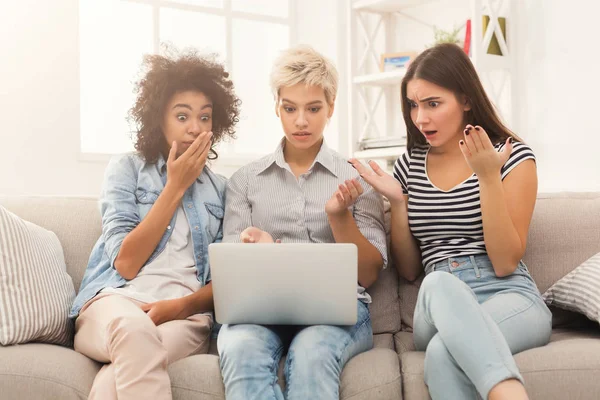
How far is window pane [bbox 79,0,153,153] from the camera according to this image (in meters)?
4.48

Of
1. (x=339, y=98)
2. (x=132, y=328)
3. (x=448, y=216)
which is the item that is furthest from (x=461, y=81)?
(x=339, y=98)

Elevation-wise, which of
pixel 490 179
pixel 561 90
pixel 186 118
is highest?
pixel 561 90

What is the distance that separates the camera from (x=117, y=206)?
6.03ft

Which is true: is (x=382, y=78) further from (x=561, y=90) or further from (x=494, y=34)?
(x=561, y=90)

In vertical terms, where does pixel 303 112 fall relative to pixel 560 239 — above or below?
above

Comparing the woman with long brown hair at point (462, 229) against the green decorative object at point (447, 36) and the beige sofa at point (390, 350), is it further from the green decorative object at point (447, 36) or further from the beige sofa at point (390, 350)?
the green decorative object at point (447, 36)

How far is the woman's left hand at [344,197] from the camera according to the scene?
5.68 feet

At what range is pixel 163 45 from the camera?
214 cm

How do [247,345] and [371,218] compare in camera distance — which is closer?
[247,345]

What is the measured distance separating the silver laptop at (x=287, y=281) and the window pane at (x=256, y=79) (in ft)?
11.5

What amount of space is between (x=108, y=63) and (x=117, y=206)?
2967 mm

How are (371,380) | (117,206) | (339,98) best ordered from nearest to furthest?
1. (371,380)
2. (117,206)
3. (339,98)

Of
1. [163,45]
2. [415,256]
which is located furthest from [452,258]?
[163,45]

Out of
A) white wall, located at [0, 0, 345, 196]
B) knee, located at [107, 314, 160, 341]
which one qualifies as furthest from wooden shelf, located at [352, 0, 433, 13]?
knee, located at [107, 314, 160, 341]
